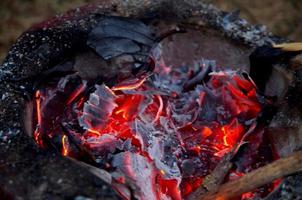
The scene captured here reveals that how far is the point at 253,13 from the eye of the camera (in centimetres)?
396

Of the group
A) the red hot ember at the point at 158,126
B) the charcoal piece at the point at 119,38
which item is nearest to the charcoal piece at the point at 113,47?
the charcoal piece at the point at 119,38

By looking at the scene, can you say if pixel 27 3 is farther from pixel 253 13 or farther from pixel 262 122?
pixel 262 122

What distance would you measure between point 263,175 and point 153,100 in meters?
0.74

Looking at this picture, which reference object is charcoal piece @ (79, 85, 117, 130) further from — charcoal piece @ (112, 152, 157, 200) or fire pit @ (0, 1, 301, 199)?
charcoal piece @ (112, 152, 157, 200)

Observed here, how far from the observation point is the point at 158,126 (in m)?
2.02

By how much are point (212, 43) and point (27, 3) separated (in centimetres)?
204

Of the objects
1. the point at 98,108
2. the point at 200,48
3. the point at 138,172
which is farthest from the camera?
the point at 200,48

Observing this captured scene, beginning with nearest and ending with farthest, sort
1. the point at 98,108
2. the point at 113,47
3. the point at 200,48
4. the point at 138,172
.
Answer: the point at 138,172 → the point at 98,108 → the point at 113,47 → the point at 200,48

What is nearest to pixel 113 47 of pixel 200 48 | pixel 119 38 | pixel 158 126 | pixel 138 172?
pixel 119 38

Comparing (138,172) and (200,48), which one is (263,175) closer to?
(138,172)

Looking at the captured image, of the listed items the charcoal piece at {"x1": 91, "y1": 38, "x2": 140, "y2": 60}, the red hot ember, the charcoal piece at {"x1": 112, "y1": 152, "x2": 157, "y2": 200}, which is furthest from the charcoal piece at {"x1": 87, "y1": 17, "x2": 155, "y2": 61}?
the charcoal piece at {"x1": 112, "y1": 152, "x2": 157, "y2": 200}

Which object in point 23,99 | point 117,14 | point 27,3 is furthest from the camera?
point 27,3

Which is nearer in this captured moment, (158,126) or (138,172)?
(138,172)

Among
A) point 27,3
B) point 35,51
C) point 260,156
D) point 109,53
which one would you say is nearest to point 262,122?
point 260,156
